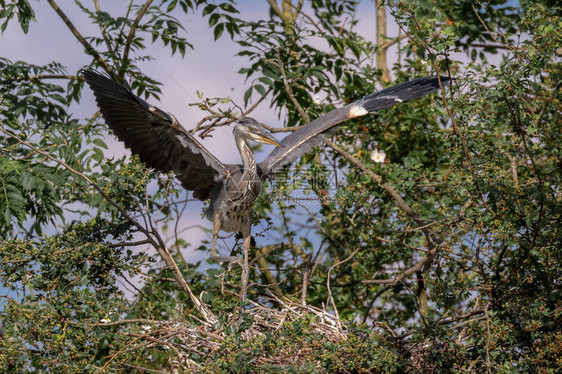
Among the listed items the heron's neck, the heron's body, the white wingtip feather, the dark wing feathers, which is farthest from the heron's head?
the dark wing feathers

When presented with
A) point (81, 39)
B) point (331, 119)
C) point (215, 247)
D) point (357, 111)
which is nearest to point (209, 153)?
point (215, 247)

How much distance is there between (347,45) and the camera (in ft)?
23.8

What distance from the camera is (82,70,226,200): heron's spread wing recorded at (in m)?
5.45

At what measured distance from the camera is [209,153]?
575cm

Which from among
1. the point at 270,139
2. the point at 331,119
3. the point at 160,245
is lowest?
the point at 160,245

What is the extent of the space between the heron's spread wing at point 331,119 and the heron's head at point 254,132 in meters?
0.12

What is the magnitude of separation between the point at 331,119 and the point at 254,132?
2.08 ft

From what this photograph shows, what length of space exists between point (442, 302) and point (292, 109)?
2.67m

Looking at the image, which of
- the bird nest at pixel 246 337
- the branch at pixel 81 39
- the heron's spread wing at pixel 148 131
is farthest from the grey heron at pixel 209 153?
the branch at pixel 81 39

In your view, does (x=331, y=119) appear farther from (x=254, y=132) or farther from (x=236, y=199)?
(x=236, y=199)

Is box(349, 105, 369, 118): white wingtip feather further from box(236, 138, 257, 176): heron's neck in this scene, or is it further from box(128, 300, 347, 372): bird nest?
box(128, 300, 347, 372): bird nest

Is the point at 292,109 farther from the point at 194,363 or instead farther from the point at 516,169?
the point at 194,363

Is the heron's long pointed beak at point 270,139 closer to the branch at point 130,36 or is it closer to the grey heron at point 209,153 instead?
the grey heron at point 209,153

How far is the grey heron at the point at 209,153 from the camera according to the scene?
18.2 ft
